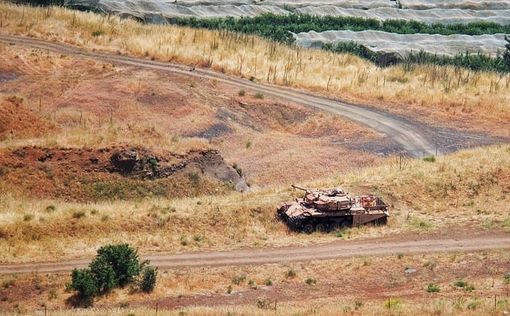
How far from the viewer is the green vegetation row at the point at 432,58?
80.9m

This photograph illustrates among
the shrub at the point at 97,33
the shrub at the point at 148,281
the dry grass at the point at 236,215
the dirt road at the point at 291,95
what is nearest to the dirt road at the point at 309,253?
the dry grass at the point at 236,215

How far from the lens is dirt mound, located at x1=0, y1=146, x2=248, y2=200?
47.8 metres

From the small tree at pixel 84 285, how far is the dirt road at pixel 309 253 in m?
2.59

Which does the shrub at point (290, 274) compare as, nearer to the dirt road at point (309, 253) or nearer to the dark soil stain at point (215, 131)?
the dirt road at point (309, 253)

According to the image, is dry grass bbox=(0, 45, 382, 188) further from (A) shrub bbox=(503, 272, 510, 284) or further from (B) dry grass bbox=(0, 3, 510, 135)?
(A) shrub bbox=(503, 272, 510, 284)

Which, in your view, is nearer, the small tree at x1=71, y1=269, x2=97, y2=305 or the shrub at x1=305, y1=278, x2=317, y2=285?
the small tree at x1=71, y1=269, x2=97, y2=305

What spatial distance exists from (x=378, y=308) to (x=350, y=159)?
25250 mm

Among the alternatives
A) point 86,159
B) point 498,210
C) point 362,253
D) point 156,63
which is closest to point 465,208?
point 498,210

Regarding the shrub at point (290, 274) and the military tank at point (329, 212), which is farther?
the military tank at point (329, 212)

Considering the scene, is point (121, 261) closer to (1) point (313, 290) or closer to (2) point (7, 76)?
(1) point (313, 290)

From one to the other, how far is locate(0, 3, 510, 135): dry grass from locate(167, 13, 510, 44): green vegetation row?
505 inches

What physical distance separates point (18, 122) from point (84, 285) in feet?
66.8

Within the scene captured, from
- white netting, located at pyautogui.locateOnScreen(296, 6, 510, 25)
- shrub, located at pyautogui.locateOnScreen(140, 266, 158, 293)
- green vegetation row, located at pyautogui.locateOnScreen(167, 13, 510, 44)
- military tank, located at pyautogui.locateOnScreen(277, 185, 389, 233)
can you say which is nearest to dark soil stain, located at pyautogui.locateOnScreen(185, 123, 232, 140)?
military tank, located at pyautogui.locateOnScreen(277, 185, 389, 233)

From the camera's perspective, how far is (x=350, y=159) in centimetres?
5753
